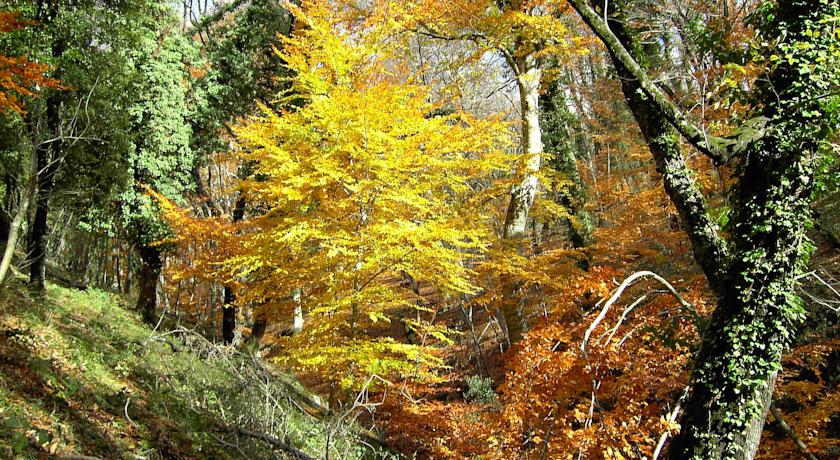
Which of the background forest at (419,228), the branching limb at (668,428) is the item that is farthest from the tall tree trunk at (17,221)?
the branching limb at (668,428)

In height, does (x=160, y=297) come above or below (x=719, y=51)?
below

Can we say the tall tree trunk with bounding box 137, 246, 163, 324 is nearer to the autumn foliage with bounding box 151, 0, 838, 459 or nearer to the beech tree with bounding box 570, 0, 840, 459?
the autumn foliage with bounding box 151, 0, 838, 459

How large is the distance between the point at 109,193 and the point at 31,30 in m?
4.11

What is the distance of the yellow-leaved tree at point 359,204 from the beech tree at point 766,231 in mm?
4408

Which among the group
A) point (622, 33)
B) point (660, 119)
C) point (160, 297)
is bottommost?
point (160, 297)

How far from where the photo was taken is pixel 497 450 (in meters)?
6.64

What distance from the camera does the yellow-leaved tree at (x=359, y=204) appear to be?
8.24 meters

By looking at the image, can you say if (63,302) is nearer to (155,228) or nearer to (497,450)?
(155,228)

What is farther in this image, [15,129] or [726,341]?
[15,129]

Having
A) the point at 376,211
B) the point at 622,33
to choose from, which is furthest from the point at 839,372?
the point at 376,211

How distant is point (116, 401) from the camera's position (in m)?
6.70

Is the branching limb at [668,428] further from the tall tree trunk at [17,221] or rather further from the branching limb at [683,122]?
the tall tree trunk at [17,221]

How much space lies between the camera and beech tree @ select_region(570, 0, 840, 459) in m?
3.65

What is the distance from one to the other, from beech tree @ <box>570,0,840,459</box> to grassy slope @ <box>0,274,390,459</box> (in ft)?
11.1
